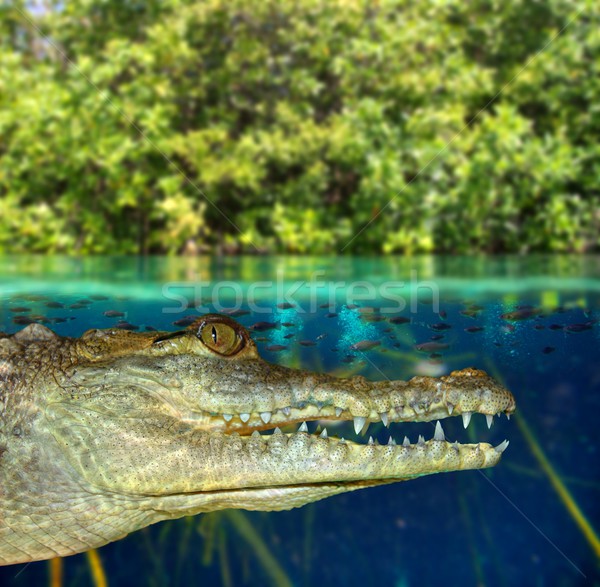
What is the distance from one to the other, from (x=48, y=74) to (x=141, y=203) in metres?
3.73

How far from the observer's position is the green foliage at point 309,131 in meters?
14.1

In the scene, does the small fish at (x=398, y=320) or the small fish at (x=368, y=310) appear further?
the small fish at (x=368, y=310)

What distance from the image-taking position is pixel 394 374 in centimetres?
866

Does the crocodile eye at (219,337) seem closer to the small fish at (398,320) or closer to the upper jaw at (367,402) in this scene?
the upper jaw at (367,402)

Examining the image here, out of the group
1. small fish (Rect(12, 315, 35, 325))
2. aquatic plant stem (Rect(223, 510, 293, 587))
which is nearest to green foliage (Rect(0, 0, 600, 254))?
aquatic plant stem (Rect(223, 510, 293, 587))

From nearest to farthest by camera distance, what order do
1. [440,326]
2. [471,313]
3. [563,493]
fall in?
[440,326] → [471,313] → [563,493]

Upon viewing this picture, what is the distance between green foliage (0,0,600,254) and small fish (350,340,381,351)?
7.70 metres

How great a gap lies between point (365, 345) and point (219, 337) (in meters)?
2.89

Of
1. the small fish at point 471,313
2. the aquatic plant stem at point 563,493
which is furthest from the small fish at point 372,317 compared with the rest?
the aquatic plant stem at point 563,493

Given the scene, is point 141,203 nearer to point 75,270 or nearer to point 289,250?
point 289,250

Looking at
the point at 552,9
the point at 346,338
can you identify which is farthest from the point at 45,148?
the point at 552,9

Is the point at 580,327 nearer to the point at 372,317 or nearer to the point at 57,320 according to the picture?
the point at 372,317

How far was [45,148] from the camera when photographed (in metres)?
14.5

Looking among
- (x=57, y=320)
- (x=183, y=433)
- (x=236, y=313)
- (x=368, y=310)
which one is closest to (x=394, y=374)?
(x=368, y=310)
